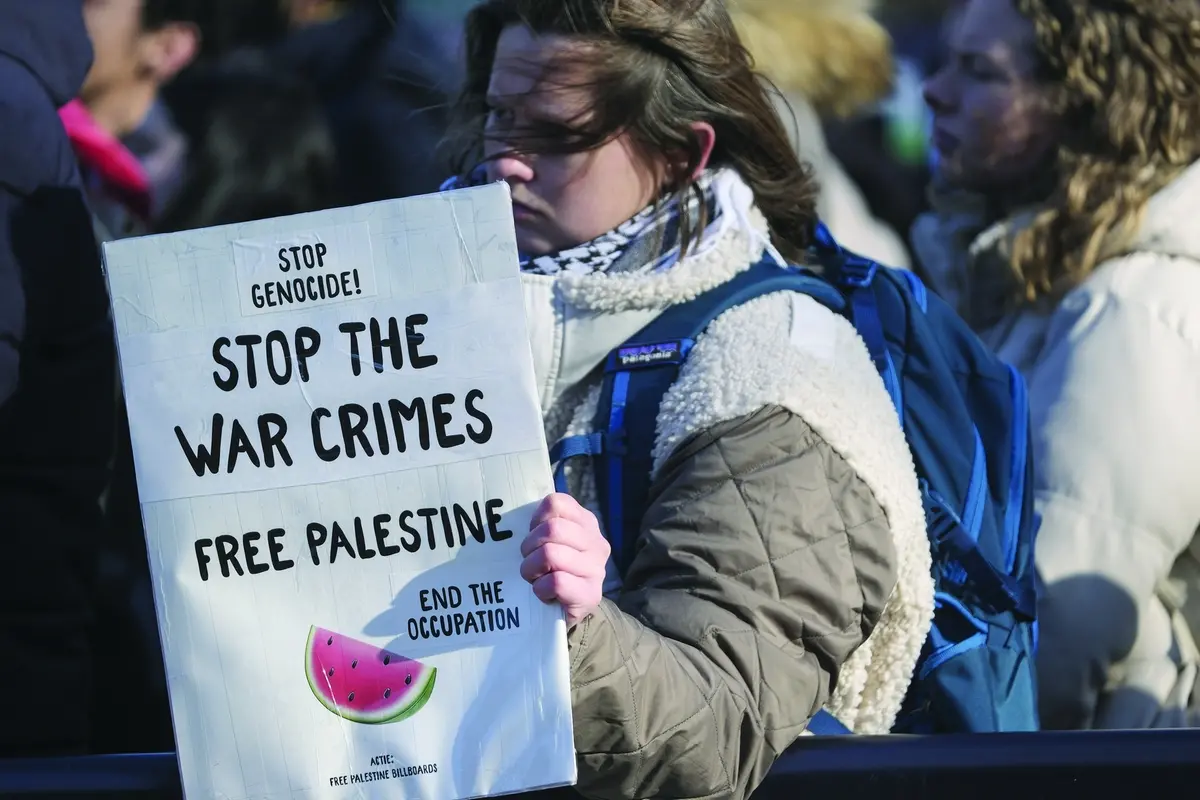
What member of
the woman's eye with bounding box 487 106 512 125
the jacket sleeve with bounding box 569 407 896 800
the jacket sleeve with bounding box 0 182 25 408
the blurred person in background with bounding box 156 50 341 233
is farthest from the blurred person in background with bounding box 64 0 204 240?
the jacket sleeve with bounding box 569 407 896 800

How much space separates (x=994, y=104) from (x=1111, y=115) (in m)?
0.21

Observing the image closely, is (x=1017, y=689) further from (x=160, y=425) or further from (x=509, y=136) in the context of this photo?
(x=160, y=425)

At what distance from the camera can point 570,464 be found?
1651 millimetres

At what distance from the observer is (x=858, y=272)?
1.93 m

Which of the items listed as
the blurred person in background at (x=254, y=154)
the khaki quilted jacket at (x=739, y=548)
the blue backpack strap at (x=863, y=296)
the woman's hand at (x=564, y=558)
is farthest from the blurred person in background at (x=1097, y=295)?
the blurred person in background at (x=254, y=154)

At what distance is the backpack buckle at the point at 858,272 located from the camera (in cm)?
191

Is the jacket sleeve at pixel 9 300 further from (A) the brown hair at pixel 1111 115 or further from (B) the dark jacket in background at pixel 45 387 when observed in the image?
(A) the brown hair at pixel 1111 115

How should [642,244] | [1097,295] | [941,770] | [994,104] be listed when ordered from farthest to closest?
[994,104] → [1097,295] → [642,244] → [941,770]

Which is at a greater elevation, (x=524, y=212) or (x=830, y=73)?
(x=524, y=212)

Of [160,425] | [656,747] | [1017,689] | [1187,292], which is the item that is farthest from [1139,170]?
[160,425]

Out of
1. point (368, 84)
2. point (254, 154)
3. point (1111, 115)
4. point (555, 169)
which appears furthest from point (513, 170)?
point (368, 84)

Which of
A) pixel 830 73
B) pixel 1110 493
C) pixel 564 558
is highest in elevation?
pixel 830 73

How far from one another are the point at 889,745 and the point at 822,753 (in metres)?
0.07

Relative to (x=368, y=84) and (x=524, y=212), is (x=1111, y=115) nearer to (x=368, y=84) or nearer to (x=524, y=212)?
(x=524, y=212)
